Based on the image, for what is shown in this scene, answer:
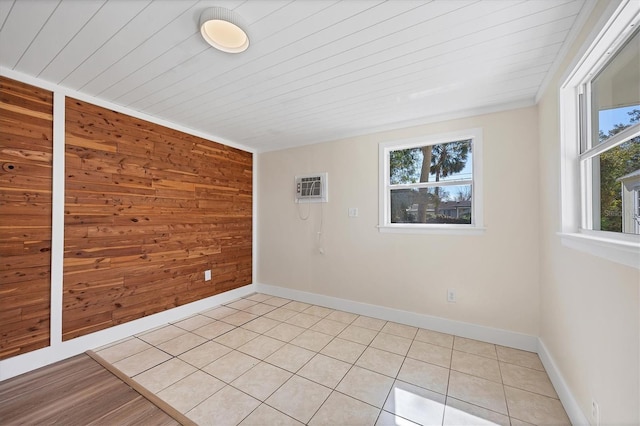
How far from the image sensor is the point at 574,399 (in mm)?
1517

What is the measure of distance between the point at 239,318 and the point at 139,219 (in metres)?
1.58

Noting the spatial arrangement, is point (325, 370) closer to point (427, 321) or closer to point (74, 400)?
point (427, 321)

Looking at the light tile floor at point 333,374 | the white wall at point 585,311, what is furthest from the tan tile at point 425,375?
the white wall at point 585,311

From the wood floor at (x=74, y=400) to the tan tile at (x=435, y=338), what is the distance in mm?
2200

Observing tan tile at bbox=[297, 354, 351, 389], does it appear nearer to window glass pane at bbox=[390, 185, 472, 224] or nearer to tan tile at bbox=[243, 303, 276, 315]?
tan tile at bbox=[243, 303, 276, 315]

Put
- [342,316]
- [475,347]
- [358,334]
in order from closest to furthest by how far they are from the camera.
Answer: [475,347] → [358,334] → [342,316]

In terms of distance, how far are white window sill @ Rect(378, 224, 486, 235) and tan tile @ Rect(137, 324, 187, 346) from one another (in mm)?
2524

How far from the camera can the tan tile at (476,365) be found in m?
1.98

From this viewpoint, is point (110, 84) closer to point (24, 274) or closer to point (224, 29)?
point (224, 29)

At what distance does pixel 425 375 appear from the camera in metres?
1.99

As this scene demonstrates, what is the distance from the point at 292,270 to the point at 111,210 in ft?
7.48

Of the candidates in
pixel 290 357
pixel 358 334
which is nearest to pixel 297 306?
pixel 358 334

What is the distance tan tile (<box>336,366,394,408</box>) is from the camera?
175cm

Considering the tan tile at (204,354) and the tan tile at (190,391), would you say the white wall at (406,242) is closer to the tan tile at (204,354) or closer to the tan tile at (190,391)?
the tan tile at (204,354)
